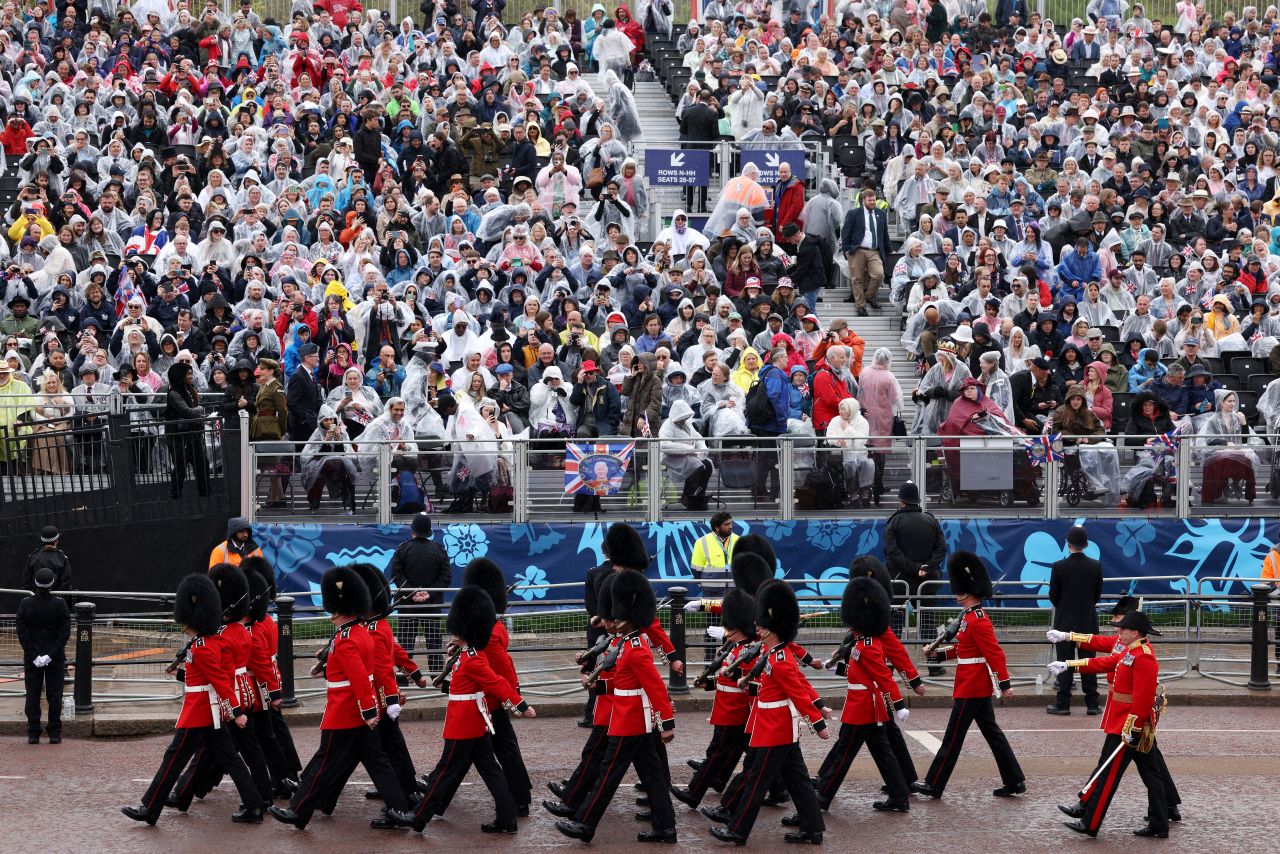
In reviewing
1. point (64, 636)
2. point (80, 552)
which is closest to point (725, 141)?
point (80, 552)

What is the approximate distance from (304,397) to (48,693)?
224 inches

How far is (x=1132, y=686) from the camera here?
12.2 m

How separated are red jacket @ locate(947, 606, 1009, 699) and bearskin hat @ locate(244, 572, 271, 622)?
4.96 m

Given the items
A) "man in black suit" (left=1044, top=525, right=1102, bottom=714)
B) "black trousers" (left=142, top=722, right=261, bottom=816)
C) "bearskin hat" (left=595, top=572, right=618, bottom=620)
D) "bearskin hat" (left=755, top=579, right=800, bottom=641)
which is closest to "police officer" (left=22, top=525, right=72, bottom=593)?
"black trousers" (left=142, top=722, right=261, bottom=816)

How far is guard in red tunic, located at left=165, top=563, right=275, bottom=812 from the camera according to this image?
12.6 meters

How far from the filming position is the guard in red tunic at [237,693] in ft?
41.2

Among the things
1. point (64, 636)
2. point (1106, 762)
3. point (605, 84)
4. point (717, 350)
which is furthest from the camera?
point (605, 84)

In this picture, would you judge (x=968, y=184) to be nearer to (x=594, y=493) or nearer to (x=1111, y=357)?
(x=1111, y=357)

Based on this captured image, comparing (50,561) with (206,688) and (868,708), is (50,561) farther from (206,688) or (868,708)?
(868,708)

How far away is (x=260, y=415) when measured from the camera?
64.0 ft

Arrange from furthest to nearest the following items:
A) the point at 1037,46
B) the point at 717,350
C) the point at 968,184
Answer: the point at 1037,46
the point at 968,184
the point at 717,350

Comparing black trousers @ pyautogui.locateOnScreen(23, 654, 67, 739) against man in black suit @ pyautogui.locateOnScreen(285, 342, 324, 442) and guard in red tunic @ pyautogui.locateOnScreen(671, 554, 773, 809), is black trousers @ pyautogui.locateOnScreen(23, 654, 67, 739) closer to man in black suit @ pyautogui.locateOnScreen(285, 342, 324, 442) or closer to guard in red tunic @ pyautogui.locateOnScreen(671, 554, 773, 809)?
guard in red tunic @ pyautogui.locateOnScreen(671, 554, 773, 809)

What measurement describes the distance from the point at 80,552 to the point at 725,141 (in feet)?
37.6

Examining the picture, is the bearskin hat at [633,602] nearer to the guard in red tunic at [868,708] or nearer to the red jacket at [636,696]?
the red jacket at [636,696]
